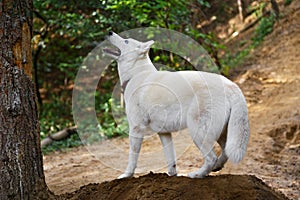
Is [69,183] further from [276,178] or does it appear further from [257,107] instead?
[257,107]

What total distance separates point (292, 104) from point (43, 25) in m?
8.71

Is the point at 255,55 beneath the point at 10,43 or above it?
beneath

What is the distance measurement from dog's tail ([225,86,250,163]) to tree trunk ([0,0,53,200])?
73.5 inches

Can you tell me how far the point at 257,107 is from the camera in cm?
1059

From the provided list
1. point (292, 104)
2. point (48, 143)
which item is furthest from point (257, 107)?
point (48, 143)

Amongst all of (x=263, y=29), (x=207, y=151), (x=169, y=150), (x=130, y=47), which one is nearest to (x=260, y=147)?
(x=169, y=150)

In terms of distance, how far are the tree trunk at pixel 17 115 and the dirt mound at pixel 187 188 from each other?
70 cm

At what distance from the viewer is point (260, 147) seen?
7.94 metres

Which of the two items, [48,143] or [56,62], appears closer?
[48,143]

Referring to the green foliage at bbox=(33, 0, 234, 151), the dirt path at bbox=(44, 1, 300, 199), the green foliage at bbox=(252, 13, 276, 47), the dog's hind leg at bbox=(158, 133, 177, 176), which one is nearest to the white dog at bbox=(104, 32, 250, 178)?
the dog's hind leg at bbox=(158, 133, 177, 176)

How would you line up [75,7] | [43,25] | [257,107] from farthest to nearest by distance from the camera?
[43,25] → [75,7] → [257,107]

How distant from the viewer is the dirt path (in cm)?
627

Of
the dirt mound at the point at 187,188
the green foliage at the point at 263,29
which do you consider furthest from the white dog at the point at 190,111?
the green foliage at the point at 263,29

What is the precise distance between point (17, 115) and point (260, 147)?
4983mm
